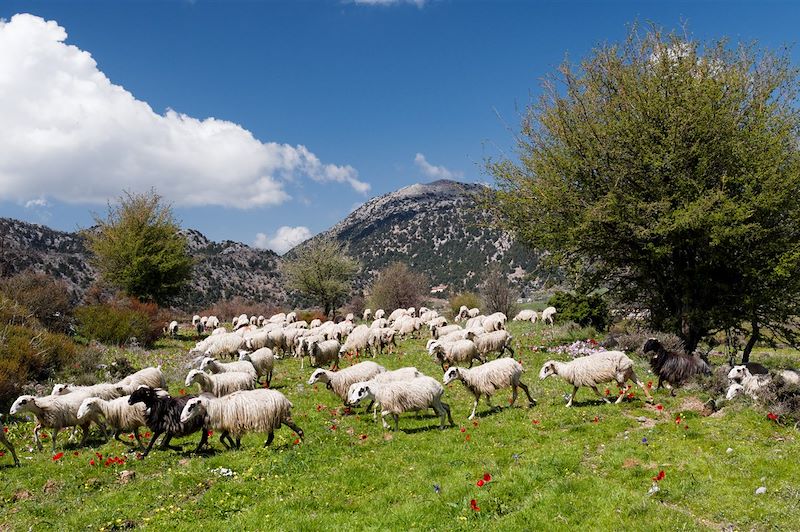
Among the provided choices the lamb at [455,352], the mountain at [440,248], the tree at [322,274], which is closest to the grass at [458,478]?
the lamb at [455,352]

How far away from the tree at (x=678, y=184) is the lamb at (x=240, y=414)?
14465mm

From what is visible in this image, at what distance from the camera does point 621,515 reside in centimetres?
743

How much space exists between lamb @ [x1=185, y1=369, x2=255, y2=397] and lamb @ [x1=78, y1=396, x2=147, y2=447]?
2.27 meters

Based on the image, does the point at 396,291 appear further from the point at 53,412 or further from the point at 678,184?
the point at 53,412

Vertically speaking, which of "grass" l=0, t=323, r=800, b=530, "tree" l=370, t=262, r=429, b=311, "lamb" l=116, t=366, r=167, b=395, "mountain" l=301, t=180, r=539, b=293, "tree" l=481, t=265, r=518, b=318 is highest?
"mountain" l=301, t=180, r=539, b=293

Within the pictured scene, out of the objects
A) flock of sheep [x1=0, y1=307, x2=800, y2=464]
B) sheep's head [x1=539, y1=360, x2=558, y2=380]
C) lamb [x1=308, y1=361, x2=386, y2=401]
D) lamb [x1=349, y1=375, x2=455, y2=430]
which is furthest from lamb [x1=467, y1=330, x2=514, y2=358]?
lamb [x1=349, y1=375, x2=455, y2=430]

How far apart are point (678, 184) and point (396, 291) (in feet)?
132

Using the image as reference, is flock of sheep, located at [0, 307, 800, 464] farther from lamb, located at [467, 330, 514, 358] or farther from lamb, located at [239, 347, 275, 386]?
lamb, located at [467, 330, 514, 358]

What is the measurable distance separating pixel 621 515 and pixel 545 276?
18977 mm

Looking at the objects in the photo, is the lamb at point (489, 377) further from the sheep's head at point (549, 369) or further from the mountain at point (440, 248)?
the mountain at point (440, 248)

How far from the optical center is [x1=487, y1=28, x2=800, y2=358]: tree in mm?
19266

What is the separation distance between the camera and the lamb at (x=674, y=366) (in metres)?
15.1

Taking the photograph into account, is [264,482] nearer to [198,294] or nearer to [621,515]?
[621,515]

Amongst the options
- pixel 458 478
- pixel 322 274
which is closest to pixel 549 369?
pixel 458 478
